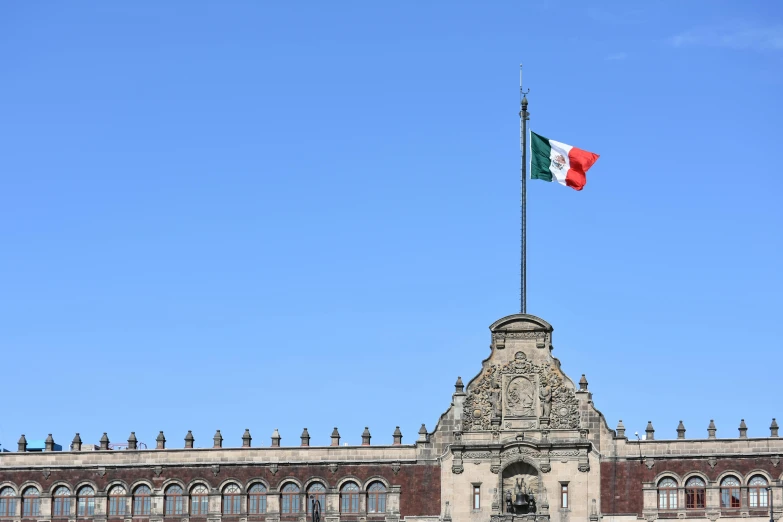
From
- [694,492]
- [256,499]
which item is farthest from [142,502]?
[694,492]

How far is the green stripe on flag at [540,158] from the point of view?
10469 centimetres

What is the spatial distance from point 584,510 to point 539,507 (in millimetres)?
2834

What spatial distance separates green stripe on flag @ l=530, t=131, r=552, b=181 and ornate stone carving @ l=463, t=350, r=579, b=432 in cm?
1170

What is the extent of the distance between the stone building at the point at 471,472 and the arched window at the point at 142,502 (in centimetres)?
7

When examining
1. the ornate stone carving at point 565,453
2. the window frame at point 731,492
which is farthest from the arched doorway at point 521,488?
the window frame at point 731,492

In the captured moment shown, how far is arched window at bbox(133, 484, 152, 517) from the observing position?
10719 cm

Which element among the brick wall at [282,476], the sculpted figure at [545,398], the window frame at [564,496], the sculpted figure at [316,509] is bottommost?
the sculpted figure at [316,509]

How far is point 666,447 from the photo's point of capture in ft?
331

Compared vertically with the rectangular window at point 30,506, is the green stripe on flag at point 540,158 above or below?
above

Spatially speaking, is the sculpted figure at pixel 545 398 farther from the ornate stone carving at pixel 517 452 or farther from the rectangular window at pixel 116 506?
the rectangular window at pixel 116 506

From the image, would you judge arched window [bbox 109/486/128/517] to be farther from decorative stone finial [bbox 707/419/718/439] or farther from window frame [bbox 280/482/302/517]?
decorative stone finial [bbox 707/419/718/439]

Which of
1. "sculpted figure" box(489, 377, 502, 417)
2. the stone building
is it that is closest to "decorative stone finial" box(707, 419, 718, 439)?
the stone building

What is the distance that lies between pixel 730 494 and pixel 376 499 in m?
22.6

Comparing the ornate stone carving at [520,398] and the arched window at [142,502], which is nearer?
the ornate stone carving at [520,398]
